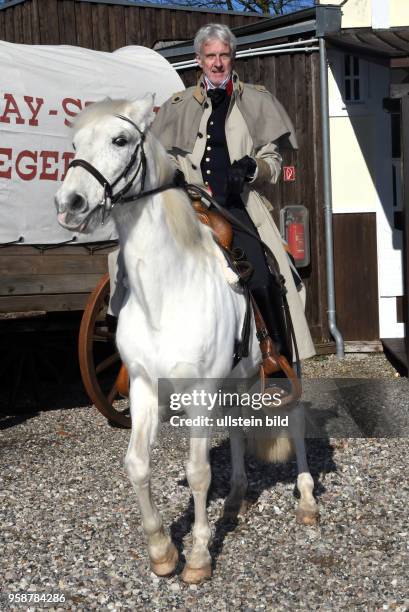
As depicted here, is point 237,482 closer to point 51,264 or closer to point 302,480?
point 302,480

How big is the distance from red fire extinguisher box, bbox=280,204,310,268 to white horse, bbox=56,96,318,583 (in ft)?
20.9

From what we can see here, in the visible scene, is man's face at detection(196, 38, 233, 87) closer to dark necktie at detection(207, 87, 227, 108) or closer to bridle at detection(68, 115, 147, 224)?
dark necktie at detection(207, 87, 227, 108)

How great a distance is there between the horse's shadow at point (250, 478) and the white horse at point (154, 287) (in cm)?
69

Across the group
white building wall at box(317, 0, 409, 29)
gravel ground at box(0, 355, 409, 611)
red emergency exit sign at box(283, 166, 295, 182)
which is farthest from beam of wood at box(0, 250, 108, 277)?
white building wall at box(317, 0, 409, 29)

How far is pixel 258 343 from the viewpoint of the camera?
479 cm

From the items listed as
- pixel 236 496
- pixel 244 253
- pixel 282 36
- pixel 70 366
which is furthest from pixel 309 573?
pixel 282 36

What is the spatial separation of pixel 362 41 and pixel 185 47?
243 centimetres

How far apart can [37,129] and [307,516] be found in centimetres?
389

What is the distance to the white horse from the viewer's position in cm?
367

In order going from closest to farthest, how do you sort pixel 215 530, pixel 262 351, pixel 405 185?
pixel 262 351 → pixel 215 530 → pixel 405 185

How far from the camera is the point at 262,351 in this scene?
4.82 m

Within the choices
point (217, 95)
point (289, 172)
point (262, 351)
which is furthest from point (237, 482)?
point (289, 172)

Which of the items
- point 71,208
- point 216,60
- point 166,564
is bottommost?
point 166,564

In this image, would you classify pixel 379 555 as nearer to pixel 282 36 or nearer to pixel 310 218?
pixel 310 218
